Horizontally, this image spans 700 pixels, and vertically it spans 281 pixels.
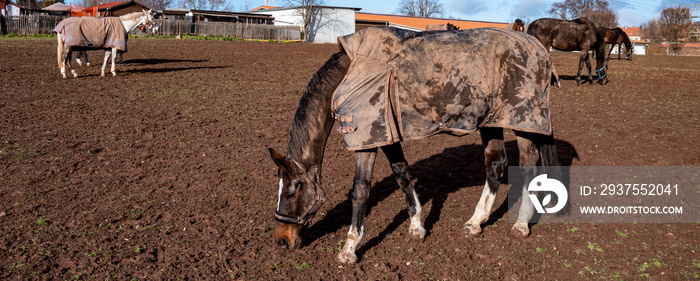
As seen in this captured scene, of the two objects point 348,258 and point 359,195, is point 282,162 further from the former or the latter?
point 348,258

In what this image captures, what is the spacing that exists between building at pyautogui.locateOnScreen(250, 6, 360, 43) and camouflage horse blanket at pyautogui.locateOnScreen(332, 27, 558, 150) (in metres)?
48.8

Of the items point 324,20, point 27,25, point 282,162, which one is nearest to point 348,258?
point 282,162

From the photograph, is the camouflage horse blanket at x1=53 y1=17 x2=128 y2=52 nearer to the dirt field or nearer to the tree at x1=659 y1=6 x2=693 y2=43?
the dirt field

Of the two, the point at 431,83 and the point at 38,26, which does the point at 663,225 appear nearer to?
the point at 431,83

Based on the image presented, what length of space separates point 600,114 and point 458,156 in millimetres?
4937

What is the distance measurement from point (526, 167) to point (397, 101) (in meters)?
1.60

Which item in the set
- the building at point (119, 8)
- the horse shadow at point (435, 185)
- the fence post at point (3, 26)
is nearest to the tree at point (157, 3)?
the building at point (119, 8)

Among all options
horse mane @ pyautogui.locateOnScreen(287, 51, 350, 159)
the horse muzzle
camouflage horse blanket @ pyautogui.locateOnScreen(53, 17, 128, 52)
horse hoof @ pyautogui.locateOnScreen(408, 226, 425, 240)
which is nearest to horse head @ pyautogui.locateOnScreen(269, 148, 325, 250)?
the horse muzzle

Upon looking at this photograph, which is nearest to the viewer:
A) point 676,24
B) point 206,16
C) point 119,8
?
point 119,8

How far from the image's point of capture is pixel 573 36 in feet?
56.4

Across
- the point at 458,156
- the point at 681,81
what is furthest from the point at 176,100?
the point at 681,81

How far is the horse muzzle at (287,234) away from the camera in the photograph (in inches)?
166

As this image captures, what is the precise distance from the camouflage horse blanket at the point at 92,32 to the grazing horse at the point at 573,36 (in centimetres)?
1338

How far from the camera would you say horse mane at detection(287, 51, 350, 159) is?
4.07m
